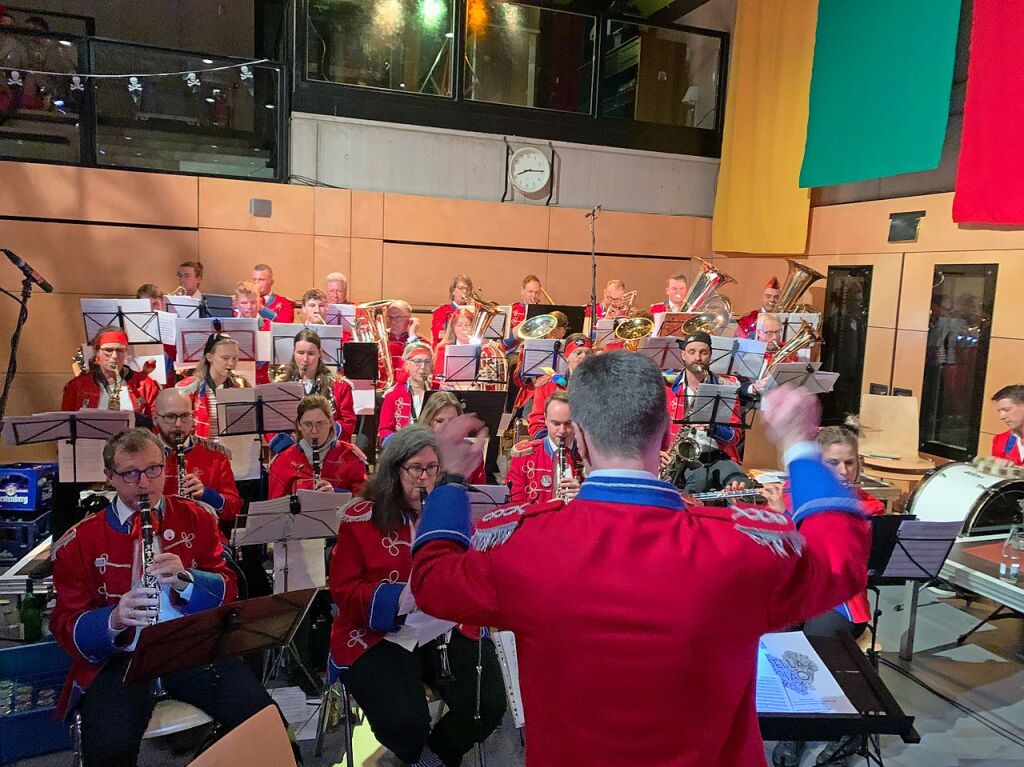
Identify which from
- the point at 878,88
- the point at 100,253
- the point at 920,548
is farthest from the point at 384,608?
the point at 878,88

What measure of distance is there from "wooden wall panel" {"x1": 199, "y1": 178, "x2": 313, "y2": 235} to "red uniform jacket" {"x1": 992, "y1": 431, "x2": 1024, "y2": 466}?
25.5ft

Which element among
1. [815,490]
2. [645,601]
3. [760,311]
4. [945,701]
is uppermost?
[760,311]

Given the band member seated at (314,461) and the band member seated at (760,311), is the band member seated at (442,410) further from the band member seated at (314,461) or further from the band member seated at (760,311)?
Result: the band member seated at (760,311)

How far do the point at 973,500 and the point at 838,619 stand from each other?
1.84 meters

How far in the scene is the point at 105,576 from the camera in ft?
9.68

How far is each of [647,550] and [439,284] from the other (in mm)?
8995

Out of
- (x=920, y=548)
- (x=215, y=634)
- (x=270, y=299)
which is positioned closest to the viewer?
(x=215, y=634)

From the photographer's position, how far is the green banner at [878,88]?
7.25 metres

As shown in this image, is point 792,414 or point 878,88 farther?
point 878,88

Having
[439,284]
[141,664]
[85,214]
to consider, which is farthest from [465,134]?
[141,664]

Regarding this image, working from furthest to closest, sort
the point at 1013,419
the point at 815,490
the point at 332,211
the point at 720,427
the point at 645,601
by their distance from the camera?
the point at 332,211, the point at 720,427, the point at 1013,419, the point at 815,490, the point at 645,601

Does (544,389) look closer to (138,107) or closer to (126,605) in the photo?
(126,605)

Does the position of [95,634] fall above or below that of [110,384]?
below

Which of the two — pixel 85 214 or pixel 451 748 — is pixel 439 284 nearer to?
pixel 85 214
